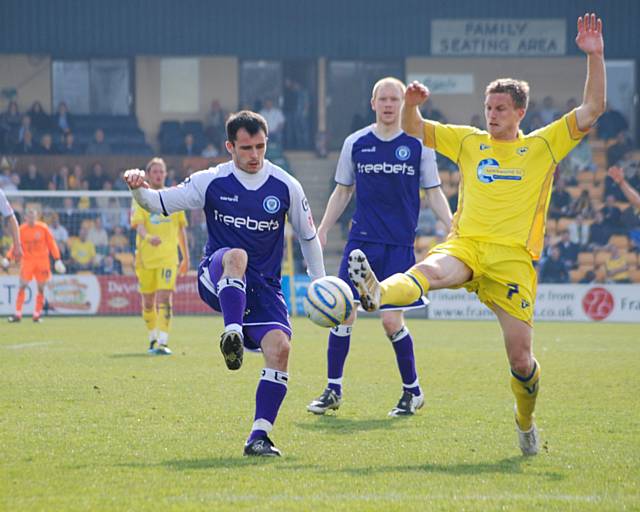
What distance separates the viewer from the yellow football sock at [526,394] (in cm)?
696

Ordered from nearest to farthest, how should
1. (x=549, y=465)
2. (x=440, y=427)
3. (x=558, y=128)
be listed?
1. (x=549, y=465)
2. (x=558, y=128)
3. (x=440, y=427)

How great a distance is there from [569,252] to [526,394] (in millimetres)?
19791

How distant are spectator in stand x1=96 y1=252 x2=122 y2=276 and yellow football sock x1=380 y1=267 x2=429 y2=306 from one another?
62.2 feet

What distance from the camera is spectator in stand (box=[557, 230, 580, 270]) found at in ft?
85.8

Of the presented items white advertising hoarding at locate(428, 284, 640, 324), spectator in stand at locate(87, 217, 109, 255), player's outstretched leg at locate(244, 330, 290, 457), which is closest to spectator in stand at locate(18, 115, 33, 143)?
spectator in stand at locate(87, 217, 109, 255)

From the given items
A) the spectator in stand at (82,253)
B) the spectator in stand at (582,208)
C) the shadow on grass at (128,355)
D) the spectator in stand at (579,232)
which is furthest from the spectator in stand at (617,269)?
the shadow on grass at (128,355)

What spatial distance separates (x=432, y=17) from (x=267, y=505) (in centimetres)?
2781

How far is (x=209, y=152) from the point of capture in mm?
30062

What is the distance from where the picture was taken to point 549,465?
6.62 m

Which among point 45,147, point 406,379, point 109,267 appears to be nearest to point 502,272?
point 406,379

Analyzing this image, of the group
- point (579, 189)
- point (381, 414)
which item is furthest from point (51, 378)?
point (579, 189)

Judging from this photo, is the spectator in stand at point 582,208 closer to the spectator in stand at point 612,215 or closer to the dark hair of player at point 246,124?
the spectator in stand at point 612,215

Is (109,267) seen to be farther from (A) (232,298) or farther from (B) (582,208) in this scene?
(A) (232,298)

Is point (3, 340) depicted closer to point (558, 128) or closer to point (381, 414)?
point (381, 414)
